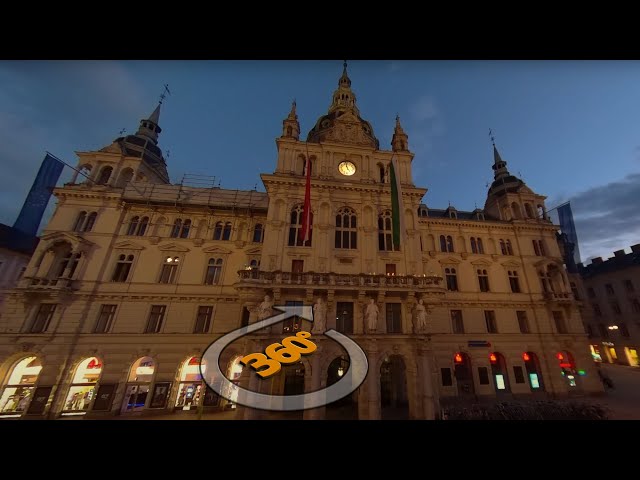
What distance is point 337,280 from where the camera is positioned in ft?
64.8

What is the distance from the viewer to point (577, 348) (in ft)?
82.2

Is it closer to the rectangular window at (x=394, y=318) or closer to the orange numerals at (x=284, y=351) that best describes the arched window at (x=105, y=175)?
the orange numerals at (x=284, y=351)

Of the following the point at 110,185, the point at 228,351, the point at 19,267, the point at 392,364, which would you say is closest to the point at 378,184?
the point at 392,364

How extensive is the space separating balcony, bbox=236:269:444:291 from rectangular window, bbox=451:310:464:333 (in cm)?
776

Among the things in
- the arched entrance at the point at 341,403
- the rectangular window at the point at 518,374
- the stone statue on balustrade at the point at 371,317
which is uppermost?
the stone statue on balustrade at the point at 371,317

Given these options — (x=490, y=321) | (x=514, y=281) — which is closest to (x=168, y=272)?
(x=490, y=321)

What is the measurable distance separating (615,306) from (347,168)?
4580cm

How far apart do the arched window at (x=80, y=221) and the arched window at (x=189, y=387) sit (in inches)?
625

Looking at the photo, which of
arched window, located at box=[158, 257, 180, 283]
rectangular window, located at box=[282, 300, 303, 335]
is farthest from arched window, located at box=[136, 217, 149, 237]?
rectangular window, located at box=[282, 300, 303, 335]

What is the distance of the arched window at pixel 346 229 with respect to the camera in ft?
73.5

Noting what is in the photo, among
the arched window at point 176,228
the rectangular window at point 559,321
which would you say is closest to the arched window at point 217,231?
the arched window at point 176,228

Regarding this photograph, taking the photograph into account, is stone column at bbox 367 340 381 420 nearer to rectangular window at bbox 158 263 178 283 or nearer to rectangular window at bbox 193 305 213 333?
rectangular window at bbox 193 305 213 333
